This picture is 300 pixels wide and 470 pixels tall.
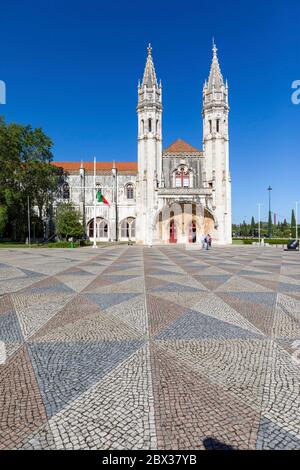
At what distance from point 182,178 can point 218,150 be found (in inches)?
249

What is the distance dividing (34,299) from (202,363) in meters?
5.05

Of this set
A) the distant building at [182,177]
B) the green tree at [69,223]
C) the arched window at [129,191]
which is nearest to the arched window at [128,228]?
the arched window at [129,191]

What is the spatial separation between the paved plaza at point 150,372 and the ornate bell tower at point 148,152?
97.9 feet

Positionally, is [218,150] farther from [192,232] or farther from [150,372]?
[150,372]

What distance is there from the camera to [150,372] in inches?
133

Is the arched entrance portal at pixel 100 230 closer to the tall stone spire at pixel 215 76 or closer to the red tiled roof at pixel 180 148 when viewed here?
the red tiled roof at pixel 180 148

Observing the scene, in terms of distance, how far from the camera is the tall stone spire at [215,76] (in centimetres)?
3769

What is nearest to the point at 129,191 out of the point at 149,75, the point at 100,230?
the point at 100,230

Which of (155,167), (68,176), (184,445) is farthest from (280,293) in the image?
(68,176)

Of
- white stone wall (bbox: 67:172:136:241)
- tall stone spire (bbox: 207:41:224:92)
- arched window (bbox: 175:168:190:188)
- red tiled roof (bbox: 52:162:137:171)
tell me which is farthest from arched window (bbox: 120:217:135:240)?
tall stone spire (bbox: 207:41:224:92)

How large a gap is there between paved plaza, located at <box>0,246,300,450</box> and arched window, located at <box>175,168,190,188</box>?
109 ft

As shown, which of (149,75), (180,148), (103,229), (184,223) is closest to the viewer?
(149,75)
